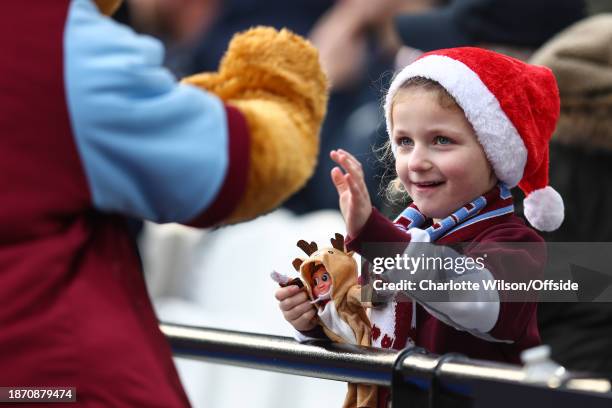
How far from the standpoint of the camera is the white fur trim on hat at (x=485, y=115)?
1.65 metres

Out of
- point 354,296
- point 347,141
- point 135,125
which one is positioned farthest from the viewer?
point 347,141

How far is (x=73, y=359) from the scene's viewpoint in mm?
1478

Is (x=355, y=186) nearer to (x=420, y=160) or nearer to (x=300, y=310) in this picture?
(x=420, y=160)

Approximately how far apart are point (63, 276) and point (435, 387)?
1.63 ft

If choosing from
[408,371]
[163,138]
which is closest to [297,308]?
[408,371]

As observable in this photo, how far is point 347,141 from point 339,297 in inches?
47.2

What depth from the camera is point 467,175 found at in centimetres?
166

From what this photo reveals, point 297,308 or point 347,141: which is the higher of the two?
point 347,141

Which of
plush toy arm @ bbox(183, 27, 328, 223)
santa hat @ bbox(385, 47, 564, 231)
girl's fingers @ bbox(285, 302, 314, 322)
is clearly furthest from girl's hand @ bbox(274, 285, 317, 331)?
santa hat @ bbox(385, 47, 564, 231)

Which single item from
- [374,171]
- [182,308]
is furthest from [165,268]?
[374,171]

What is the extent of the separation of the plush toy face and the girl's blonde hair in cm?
15

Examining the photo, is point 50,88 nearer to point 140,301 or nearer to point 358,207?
point 140,301

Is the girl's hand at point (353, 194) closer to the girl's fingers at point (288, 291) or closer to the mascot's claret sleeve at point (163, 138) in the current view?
the mascot's claret sleeve at point (163, 138)

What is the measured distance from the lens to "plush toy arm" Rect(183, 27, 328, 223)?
5.08ft
